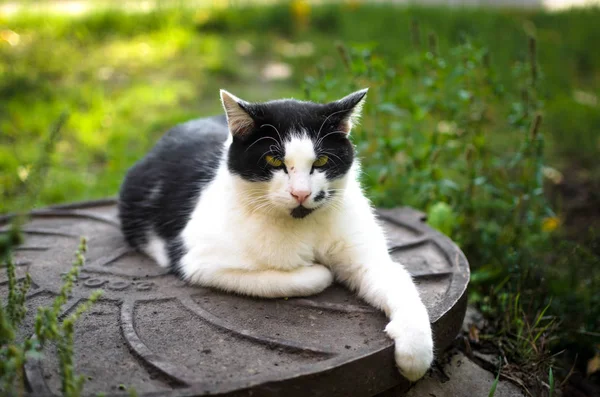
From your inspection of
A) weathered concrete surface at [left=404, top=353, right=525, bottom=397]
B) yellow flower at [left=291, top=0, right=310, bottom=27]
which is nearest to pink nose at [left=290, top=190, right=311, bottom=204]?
weathered concrete surface at [left=404, top=353, right=525, bottom=397]

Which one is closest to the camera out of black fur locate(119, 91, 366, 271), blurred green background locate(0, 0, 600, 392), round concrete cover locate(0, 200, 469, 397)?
round concrete cover locate(0, 200, 469, 397)

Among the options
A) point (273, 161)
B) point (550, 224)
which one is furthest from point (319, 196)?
point (550, 224)

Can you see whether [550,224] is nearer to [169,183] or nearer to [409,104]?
[409,104]

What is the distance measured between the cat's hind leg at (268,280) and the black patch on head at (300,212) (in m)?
0.20

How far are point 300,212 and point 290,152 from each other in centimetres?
21

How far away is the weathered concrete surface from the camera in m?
2.10

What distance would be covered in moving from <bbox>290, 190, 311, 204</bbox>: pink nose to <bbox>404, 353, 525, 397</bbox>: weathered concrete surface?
30.6 inches

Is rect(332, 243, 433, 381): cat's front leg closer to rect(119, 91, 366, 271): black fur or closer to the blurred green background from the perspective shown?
rect(119, 91, 366, 271): black fur

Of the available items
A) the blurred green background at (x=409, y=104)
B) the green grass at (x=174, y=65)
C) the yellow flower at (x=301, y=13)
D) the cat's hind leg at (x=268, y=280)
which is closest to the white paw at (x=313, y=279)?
the cat's hind leg at (x=268, y=280)

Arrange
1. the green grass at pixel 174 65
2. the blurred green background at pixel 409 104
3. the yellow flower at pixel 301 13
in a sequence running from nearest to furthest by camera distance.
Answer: the blurred green background at pixel 409 104 → the green grass at pixel 174 65 → the yellow flower at pixel 301 13

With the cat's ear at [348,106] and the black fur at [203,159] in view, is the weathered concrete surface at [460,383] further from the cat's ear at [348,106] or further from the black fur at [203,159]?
the cat's ear at [348,106]

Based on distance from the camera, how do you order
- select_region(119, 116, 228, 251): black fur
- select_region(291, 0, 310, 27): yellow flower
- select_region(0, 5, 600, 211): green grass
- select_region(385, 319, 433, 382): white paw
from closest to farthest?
select_region(385, 319, 433, 382): white paw → select_region(119, 116, 228, 251): black fur → select_region(0, 5, 600, 211): green grass → select_region(291, 0, 310, 27): yellow flower

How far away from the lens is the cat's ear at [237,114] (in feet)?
6.52

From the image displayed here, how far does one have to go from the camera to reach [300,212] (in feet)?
6.66
